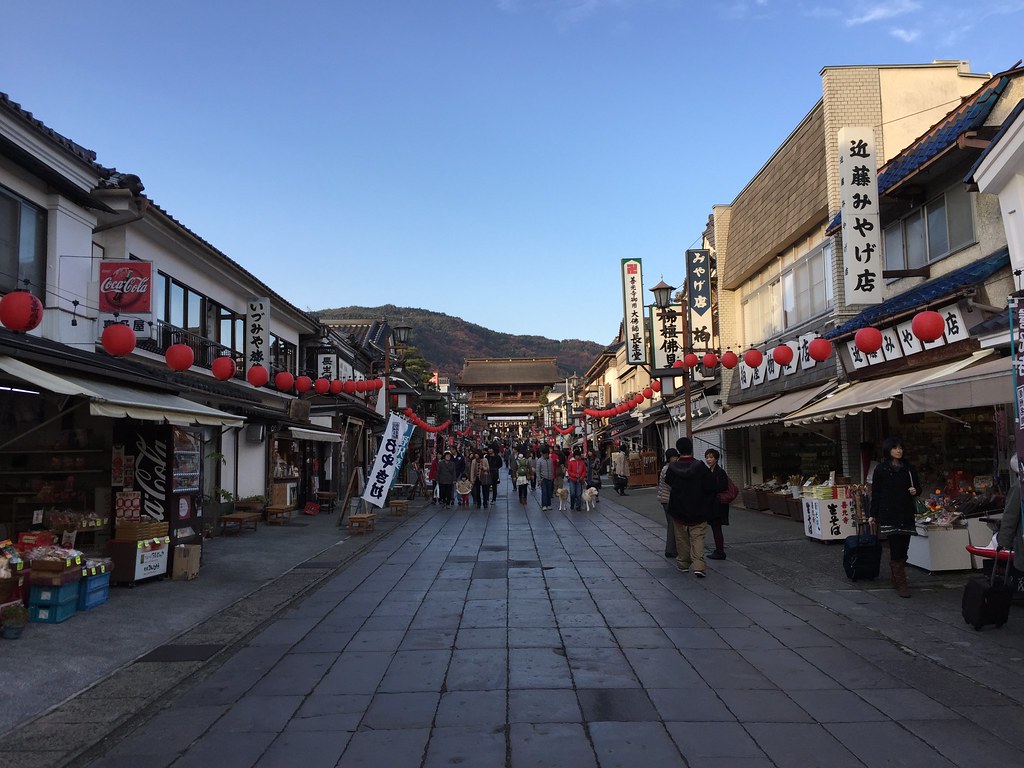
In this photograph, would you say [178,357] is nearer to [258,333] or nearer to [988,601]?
[988,601]

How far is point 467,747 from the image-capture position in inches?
178

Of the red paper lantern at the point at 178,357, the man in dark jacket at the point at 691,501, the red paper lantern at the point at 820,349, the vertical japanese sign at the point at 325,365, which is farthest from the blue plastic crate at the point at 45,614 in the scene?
the vertical japanese sign at the point at 325,365

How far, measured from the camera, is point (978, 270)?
10625mm

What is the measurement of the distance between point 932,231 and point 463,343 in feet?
355

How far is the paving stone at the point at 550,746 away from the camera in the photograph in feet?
14.0

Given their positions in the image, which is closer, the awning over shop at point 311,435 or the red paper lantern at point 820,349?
the red paper lantern at point 820,349

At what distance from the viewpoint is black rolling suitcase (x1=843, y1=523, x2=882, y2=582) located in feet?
31.3

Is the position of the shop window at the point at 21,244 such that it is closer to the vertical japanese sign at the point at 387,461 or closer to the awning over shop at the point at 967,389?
the vertical japanese sign at the point at 387,461

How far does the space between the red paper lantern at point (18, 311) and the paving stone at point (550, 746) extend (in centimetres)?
615

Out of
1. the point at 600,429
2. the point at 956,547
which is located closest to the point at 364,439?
the point at 600,429

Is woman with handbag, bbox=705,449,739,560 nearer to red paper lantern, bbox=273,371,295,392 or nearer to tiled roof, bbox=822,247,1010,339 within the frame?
tiled roof, bbox=822,247,1010,339

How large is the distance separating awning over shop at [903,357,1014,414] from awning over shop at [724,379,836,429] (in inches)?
203

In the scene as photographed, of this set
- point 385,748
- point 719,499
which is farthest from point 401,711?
point 719,499

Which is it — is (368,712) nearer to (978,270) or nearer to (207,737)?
(207,737)
